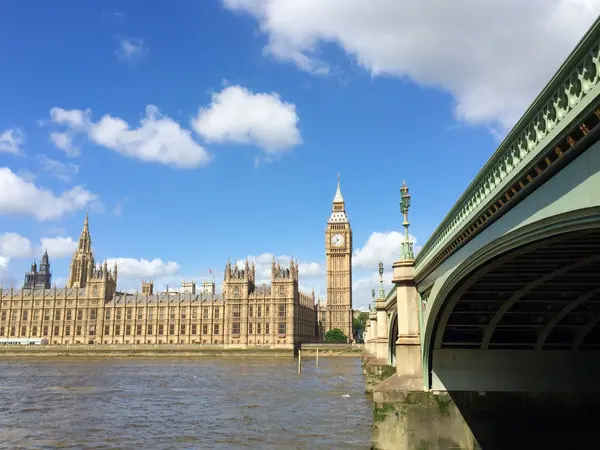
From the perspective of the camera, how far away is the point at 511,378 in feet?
62.2

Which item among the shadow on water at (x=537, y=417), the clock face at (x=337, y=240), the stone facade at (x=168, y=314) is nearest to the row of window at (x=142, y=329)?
the stone facade at (x=168, y=314)

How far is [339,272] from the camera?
148000mm

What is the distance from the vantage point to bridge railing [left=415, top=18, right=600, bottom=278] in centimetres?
642

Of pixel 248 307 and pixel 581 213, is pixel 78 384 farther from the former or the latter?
pixel 248 307

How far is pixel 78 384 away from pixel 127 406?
16955 mm

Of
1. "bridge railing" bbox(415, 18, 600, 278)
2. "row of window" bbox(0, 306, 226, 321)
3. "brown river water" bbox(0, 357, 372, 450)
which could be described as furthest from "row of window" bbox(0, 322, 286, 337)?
"bridge railing" bbox(415, 18, 600, 278)

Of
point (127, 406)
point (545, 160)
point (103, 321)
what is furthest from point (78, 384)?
point (103, 321)

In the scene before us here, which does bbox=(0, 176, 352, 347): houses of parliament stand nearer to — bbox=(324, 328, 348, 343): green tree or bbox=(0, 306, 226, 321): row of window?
bbox=(0, 306, 226, 321): row of window

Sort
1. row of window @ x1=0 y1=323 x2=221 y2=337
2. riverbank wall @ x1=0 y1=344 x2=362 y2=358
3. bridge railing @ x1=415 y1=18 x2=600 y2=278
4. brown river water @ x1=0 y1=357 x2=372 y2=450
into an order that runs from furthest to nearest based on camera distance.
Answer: row of window @ x1=0 y1=323 x2=221 y2=337 → riverbank wall @ x1=0 y1=344 x2=362 y2=358 → brown river water @ x1=0 y1=357 x2=372 y2=450 → bridge railing @ x1=415 y1=18 x2=600 y2=278

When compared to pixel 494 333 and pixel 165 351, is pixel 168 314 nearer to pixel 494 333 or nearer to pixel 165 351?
pixel 165 351

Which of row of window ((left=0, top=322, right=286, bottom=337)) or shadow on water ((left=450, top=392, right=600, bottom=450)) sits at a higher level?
row of window ((left=0, top=322, right=286, bottom=337))

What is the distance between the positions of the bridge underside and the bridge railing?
1159 millimetres

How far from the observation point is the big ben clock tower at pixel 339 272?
143500 millimetres

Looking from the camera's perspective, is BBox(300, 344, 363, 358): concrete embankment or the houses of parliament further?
the houses of parliament
